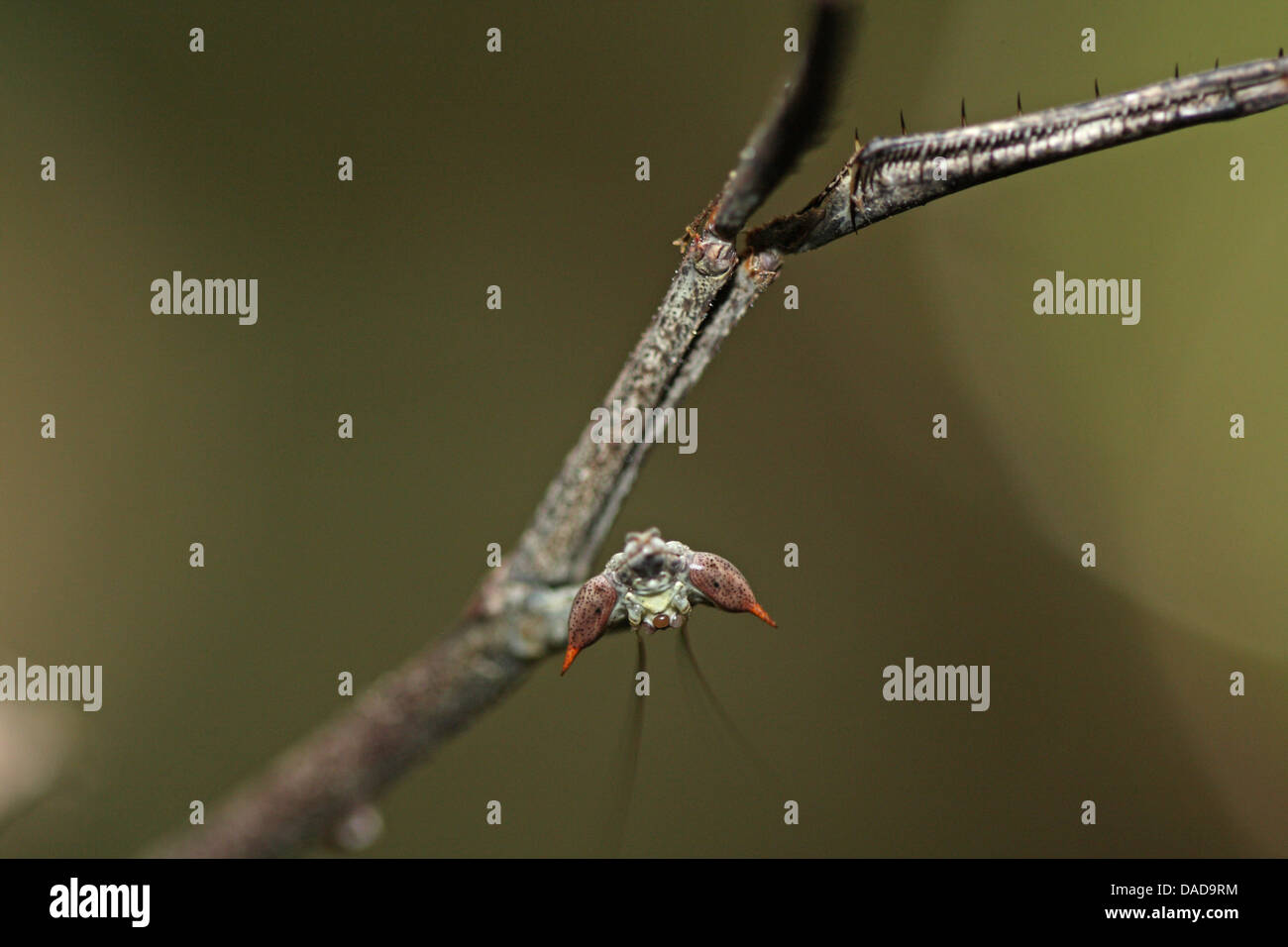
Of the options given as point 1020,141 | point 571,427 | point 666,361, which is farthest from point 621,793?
point 1020,141

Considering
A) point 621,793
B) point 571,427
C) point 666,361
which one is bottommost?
point 621,793

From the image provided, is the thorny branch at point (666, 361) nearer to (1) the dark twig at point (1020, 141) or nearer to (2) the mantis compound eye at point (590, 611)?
(1) the dark twig at point (1020, 141)

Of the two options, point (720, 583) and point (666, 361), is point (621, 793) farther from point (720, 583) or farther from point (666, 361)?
point (666, 361)

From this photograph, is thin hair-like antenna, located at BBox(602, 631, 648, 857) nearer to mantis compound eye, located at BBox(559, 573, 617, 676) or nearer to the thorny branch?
the thorny branch

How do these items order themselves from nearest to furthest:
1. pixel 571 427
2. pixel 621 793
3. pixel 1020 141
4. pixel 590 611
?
pixel 1020 141 < pixel 590 611 < pixel 621 793 < pixel 571 427

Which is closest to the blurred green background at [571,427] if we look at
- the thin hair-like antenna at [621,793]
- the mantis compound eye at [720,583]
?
the thin hair-like antenna at [621,793]

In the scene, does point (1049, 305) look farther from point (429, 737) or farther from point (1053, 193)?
point (429, 737)

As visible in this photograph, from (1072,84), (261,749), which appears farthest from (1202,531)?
(261,749)
